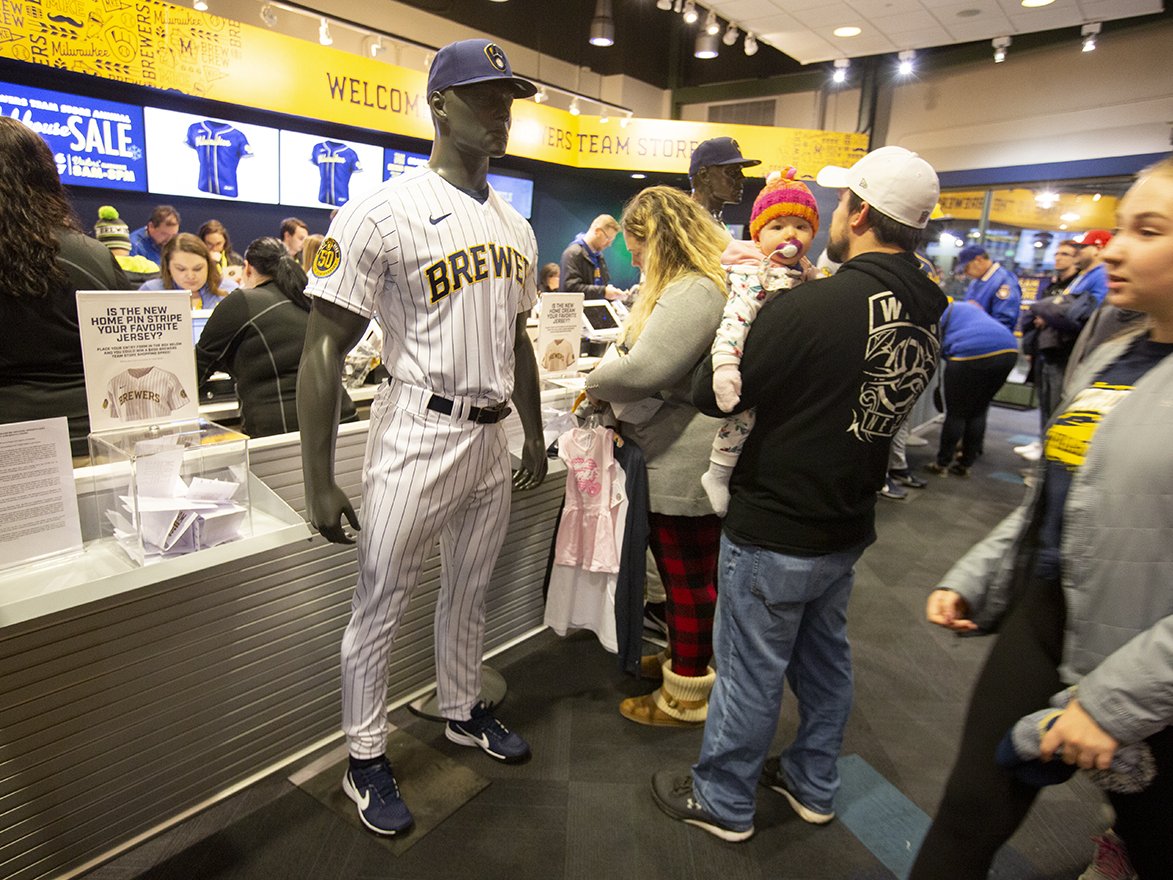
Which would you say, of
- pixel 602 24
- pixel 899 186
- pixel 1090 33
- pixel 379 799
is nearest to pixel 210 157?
pixel 602 24

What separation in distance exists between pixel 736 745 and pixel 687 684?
0.55 metres

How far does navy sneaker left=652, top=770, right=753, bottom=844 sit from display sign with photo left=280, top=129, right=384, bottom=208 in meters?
6.09

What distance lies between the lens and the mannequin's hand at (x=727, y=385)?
151 centimetres

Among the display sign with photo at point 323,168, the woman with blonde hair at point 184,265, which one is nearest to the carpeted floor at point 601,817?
the woman with blonde hair at point 184,265

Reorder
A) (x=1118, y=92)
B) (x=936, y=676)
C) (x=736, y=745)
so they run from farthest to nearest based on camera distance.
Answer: (x=1118, y=92)
(x=936, y=676)
(x=736, y=745)

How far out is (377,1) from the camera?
290 inches

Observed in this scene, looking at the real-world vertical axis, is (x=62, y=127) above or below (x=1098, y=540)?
above

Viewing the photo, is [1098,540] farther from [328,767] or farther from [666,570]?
[328,767]

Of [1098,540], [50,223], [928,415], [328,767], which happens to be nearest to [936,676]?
[1098,540]

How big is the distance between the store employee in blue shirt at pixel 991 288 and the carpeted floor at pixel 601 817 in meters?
3.99

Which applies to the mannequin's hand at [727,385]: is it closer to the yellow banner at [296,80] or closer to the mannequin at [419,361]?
the mannequin at [419,361]

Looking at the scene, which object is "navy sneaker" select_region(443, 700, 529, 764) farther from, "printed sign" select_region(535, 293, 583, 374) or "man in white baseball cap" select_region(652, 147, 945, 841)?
"printed sign" select_region(535, 293, 583, 374)

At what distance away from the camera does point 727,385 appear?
4.97 ft

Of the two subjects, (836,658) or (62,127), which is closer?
(836,658)
